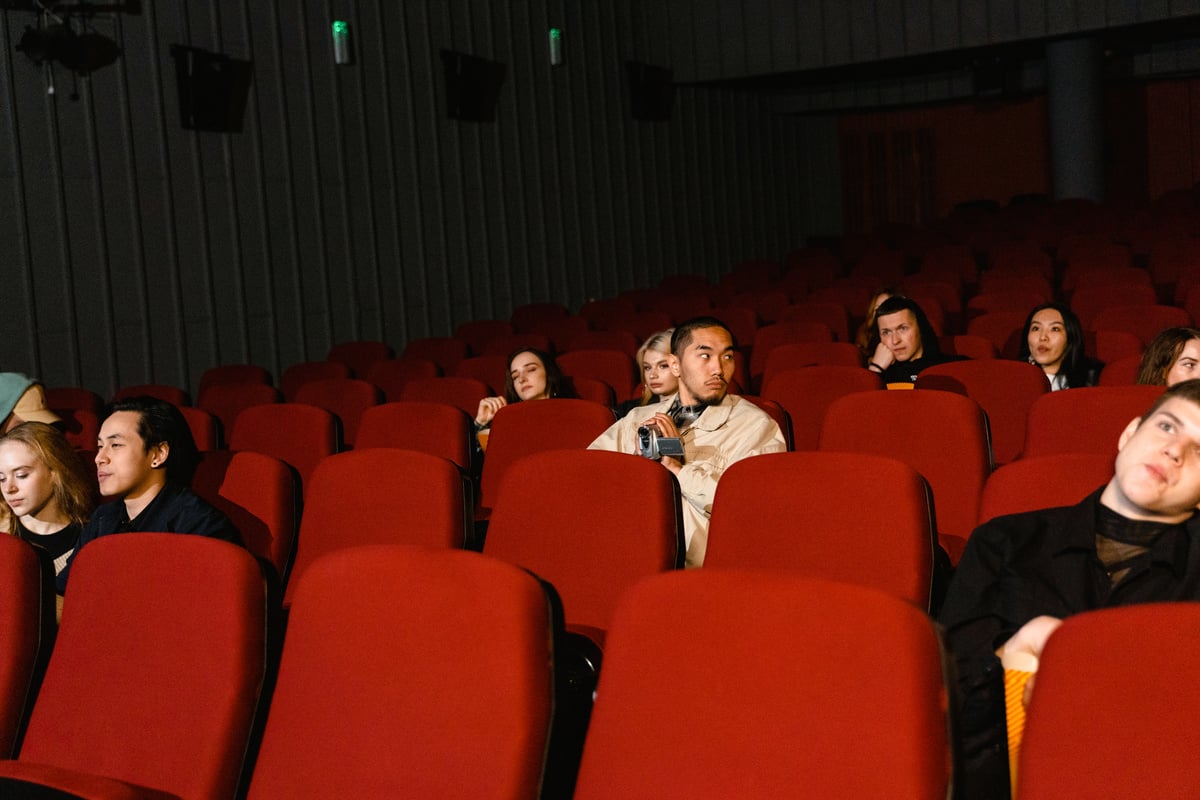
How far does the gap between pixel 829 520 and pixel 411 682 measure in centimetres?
107

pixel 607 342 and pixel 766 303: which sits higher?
pixel 766 303

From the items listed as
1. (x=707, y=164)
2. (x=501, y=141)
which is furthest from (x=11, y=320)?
(x=707, y=164)

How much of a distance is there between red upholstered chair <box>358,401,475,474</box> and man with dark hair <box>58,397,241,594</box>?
109 cm

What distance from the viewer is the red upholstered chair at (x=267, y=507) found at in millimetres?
3111

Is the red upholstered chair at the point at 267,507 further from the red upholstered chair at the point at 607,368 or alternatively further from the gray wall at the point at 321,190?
the gray wall at the point at 321,190

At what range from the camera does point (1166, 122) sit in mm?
14164

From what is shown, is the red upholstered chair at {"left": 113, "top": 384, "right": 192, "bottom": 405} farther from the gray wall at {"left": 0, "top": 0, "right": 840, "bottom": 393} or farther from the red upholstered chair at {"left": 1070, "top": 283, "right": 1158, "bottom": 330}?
the red upholstered chair at {"left": 1070, "top": 283, "right": 1158, "bottom": 330}

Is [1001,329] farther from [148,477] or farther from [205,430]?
[148,477]

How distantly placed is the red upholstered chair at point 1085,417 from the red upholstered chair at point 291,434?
226cm

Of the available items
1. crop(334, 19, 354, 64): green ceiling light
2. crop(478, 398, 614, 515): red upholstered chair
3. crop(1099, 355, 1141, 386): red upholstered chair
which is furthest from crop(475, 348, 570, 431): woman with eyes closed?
crop(334, 19, 354, 64): green ceiling light

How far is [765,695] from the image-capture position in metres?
1.48

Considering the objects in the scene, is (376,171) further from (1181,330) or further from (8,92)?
(1181,330)

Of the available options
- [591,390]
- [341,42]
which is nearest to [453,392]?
[591,390]

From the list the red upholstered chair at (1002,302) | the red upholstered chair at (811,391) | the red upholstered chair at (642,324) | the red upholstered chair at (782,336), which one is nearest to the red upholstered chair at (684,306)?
the red upholstered chair at (642,324)
